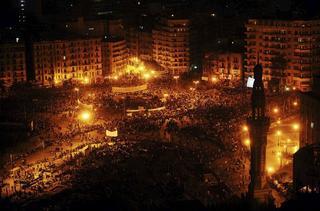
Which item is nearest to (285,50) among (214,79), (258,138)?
(214,79)

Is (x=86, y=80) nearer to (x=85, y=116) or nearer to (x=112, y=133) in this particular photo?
(x=85, y=116)

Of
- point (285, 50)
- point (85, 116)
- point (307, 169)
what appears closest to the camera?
point (307, 169)

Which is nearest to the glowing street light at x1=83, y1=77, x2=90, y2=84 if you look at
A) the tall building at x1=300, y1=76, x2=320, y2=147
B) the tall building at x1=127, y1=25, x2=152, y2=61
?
the tall building at x1=127, y1=25, x2=152, y2=61

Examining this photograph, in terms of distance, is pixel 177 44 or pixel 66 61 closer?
pixel 66 61

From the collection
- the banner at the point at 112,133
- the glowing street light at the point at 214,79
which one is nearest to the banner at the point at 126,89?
the glowing street light at the point at 214,79

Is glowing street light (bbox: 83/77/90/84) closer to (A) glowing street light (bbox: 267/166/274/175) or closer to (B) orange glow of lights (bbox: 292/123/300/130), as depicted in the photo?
(B) orange glow of lights (bbox: 292/123/300/130)

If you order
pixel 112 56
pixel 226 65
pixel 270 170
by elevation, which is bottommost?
pixel 270 170

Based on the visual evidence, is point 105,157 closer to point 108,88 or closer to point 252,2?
point 108,88

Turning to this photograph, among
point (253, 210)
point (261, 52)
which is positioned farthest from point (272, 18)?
point (253, 210)
